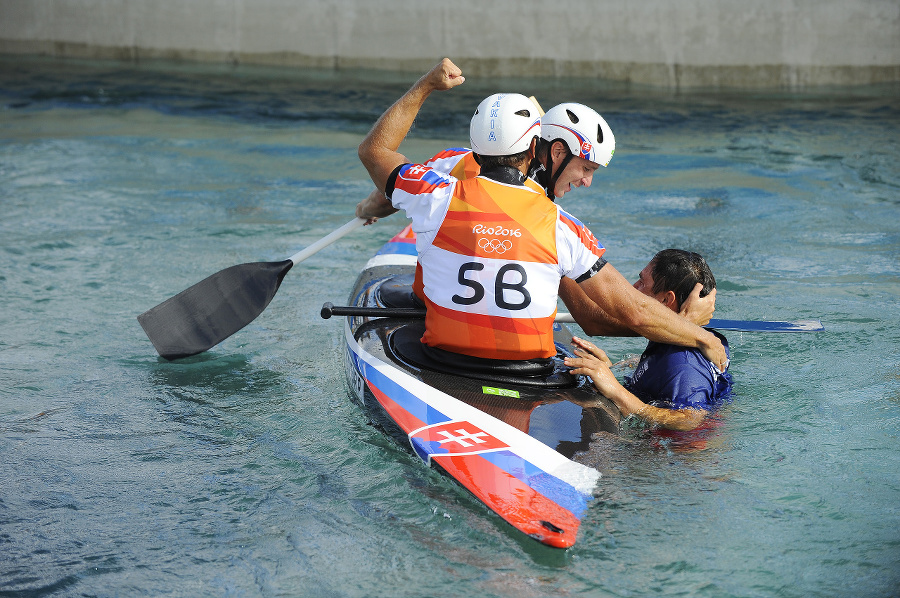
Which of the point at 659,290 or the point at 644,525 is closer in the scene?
the point at 644,525

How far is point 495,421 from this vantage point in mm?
3195

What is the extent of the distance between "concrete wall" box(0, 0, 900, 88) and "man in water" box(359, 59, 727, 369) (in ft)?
35.1

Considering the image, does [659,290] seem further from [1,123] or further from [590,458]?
[1,123]

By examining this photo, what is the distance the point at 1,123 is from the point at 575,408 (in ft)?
32.8

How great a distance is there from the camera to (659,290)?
11.8 feet

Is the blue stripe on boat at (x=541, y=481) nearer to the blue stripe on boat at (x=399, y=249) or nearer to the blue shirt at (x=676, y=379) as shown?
the blue shirt at (x=676, y=379)

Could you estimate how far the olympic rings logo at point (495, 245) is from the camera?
123 inches

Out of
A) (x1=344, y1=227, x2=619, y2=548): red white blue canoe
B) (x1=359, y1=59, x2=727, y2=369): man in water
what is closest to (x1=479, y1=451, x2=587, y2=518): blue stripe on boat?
(x1=344, y1=227, x2=619, y2=548): red white blue canoe

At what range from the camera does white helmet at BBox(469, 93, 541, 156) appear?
318 centimetres

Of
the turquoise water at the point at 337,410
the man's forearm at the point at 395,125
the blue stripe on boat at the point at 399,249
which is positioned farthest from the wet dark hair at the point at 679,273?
the blue stripe on boat at the point at 399,249

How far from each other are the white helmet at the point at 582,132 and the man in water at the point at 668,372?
52 centimetres

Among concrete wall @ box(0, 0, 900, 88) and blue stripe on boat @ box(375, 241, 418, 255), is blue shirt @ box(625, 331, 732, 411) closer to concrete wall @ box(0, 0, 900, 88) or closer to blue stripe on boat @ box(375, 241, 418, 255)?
blue stripe on boat @ box(375, 241, 418, 255)

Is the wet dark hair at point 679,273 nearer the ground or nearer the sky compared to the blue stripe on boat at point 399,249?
nearer the sky

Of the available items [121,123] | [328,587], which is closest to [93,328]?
[328,587]
